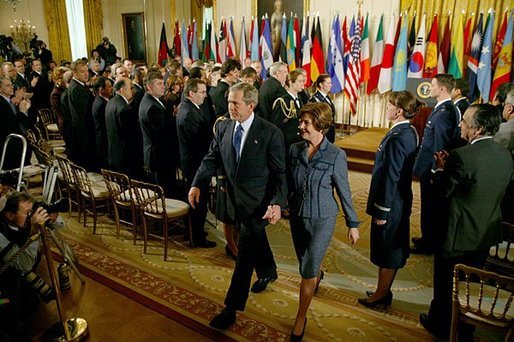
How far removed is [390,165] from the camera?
2695 mm

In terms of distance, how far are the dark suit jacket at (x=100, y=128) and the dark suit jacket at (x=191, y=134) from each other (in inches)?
57.1

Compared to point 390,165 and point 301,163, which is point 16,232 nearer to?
point 301,163

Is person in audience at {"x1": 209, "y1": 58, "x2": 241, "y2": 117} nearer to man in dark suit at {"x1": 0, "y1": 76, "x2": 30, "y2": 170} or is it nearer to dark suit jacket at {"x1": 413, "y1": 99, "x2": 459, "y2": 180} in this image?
man in dark suit at {"x1": 0, "y1": 76, "x2": 30, "y2": 170}

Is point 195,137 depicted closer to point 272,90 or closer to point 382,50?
point 272,90

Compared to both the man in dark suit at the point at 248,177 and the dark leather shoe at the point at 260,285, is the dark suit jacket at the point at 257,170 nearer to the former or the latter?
the man in dark suit at the point at 248,177

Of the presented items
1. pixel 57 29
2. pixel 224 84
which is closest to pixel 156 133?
pixel 224 84

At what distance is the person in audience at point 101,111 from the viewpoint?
4914 millimetres

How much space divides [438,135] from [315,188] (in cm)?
173

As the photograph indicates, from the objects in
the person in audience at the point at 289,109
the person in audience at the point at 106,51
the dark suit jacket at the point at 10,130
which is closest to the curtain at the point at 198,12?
the person in audience at the point at 106,51

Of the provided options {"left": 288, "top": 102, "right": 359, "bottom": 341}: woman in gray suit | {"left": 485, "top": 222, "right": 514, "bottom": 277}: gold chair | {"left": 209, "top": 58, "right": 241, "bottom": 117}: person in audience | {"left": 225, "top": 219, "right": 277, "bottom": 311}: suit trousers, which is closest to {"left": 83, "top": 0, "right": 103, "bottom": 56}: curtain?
{"left": 209, "top": 58, "right": 241, "bottom": 117}: person in audience

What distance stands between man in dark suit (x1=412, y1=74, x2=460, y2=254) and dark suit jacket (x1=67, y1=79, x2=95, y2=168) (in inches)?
156

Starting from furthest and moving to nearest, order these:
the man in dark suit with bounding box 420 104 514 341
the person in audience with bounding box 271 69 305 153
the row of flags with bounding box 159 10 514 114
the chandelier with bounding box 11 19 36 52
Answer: the chandelier with bounding box 11 19 36 52
the row of flags with bounding box 159 10 514 114
the person in audience with bounding box 271 69 305 153
the man in dark suit with bounding box 420 104 514 341

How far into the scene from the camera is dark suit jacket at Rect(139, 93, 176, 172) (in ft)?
13.7

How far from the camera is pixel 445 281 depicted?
103 inches
